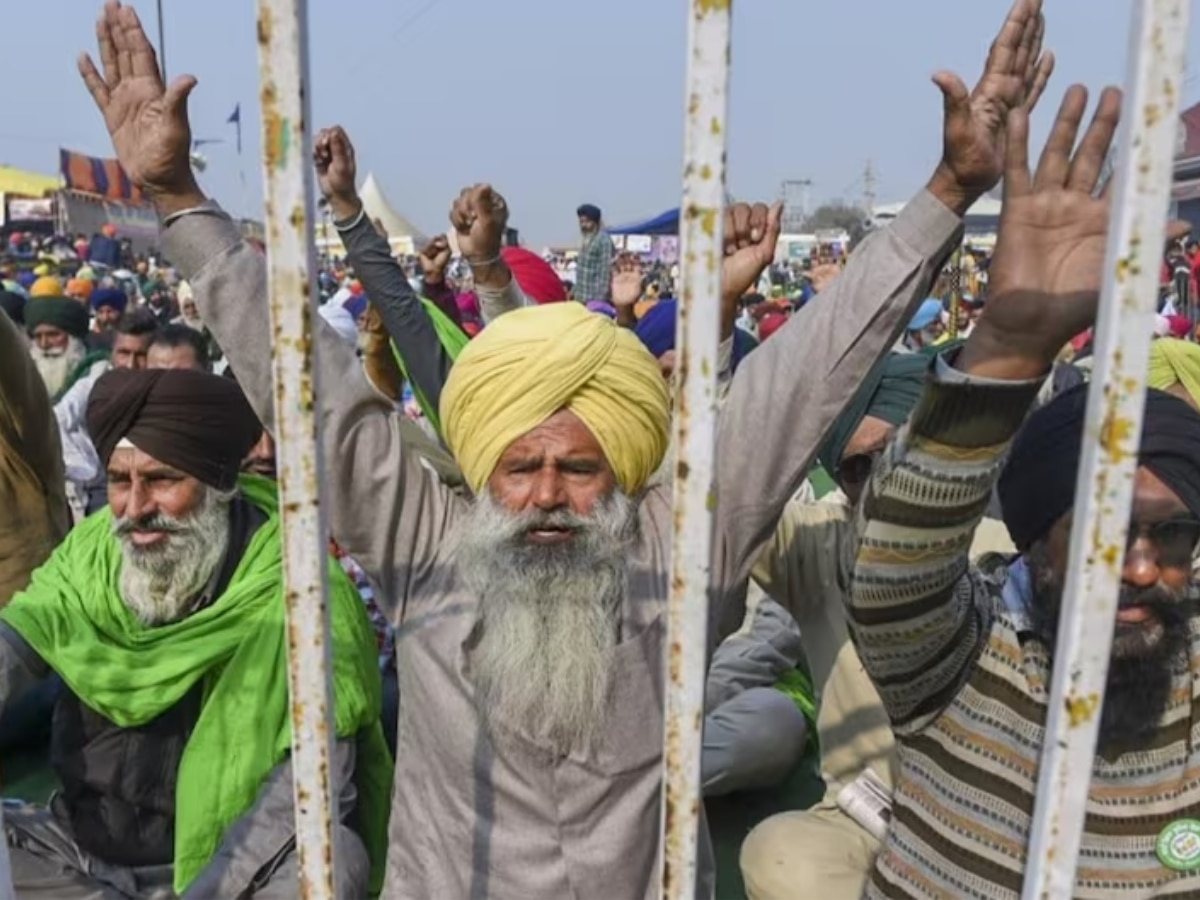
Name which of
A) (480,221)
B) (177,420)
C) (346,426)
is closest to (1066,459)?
(346,426)

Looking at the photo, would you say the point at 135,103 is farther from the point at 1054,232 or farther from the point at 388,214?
the point at 388,214

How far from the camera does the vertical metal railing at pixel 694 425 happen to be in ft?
3.34

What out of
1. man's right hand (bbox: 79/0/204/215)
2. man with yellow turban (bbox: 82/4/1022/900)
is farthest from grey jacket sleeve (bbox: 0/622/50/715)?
man's right hand (bbox: 79/0/204/215)

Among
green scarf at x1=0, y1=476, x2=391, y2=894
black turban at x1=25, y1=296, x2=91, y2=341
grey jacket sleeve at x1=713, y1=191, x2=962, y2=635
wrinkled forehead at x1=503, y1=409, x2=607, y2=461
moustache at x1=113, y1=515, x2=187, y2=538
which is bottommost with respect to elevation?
green scarf at x1=0, y1=476, x2=391, y2=894

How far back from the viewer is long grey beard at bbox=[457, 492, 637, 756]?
1.76 metres

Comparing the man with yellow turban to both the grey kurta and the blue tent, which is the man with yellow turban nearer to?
the grey kurta

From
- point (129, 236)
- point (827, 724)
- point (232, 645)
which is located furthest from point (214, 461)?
point (129, 236)

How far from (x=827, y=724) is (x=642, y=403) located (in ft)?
3.77

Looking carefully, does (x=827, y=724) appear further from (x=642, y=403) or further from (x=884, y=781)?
(x=642, y=403)

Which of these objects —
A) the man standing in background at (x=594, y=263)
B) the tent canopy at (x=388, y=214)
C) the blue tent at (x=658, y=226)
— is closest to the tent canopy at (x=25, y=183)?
the tent canopy at (x=388, y=214)

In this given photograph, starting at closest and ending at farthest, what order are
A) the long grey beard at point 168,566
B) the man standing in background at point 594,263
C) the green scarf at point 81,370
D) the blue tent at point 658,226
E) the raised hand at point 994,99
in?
the raised hand at point 994,99 → the long grey beard at point 168,566 → the green scarf at point 81,370 → the man standing in background at point 594,263 → the blue tent at point 658,226

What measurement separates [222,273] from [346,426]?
0.28 metres

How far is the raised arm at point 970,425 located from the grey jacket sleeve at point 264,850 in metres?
1.34

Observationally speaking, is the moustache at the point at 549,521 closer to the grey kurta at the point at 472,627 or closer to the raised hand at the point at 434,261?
the grey kurta at the point at 472,627
